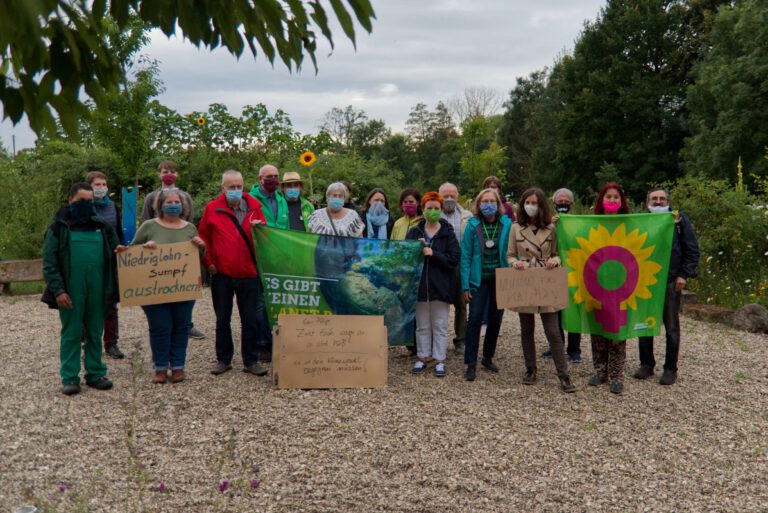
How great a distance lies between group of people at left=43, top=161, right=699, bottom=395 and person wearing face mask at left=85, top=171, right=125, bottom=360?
0.8 inches

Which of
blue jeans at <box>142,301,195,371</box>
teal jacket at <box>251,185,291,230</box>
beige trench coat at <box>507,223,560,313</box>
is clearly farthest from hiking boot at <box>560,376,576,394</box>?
blue jeans at <box>142,301,195,371</box>

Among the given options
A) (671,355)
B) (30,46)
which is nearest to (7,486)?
(30,46)

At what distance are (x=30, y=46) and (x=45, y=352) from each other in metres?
7.70

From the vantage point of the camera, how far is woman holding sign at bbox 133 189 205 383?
6957 mm

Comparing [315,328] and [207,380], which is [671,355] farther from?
[207,380]

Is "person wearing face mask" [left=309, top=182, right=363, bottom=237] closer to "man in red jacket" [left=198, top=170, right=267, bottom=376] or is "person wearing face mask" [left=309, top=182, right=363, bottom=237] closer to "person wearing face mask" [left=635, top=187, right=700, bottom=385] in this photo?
"man in red jacket" [left=198, top=170, right=267, bottom=376]

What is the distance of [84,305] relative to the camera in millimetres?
6699

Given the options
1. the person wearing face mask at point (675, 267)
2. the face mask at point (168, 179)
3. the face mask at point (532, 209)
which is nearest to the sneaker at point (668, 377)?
the person wearing face mask at point (675, 267)

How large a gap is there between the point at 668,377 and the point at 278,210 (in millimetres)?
4332

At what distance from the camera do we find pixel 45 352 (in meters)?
8.92

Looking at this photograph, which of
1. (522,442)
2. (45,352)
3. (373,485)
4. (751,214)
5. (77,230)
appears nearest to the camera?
(373,485)

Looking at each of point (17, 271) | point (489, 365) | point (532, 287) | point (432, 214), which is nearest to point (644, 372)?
point (489, 365)

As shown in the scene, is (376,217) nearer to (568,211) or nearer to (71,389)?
(568,211)

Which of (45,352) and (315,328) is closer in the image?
(315,328)
